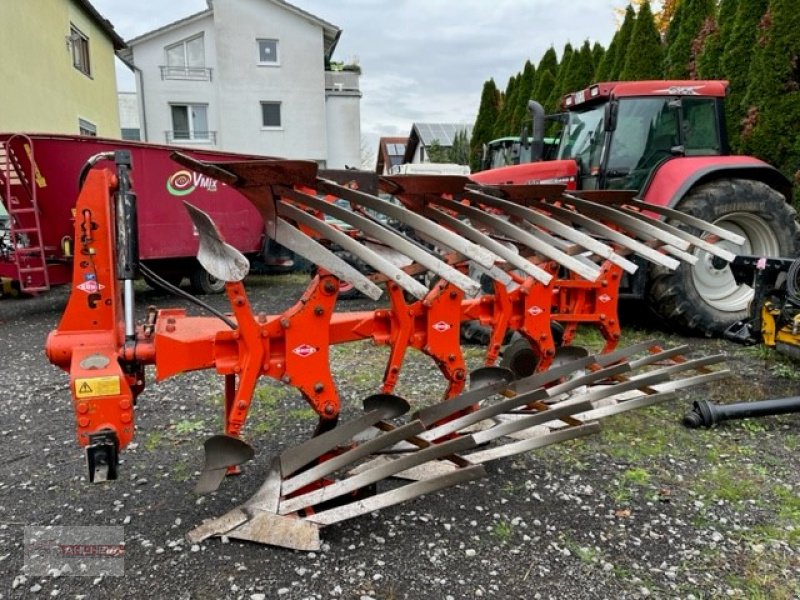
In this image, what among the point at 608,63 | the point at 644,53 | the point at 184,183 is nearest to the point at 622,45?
the point at 608,63

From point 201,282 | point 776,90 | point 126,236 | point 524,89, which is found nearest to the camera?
point 126,236

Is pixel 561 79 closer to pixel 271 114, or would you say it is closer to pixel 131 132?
pixel 271 114

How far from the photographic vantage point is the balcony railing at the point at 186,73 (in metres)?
20.4

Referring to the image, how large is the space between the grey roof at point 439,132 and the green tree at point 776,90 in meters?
21.2

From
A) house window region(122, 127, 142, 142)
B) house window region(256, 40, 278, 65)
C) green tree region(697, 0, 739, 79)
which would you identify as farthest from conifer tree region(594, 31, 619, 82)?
house window region(122, 127, 142, 142)

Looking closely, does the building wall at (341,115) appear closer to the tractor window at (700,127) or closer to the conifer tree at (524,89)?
the conifer tree at (524,89)

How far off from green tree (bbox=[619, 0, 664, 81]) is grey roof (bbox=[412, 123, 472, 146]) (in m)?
17.5

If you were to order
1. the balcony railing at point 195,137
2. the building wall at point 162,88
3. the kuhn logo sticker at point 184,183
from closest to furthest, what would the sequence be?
the kuhn logo sticker at point 184,183 < the building wall at point 162,88 < the balcony railing at point 195,137

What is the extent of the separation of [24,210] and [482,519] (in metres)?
6.09

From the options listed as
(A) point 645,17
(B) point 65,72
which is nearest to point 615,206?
(A) point 645,17

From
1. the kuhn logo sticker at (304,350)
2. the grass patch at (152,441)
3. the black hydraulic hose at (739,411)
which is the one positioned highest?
the kuhn logo sticker at (304,350)

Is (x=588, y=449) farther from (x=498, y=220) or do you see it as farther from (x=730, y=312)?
(x=730, y=312)

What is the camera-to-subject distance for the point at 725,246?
5625mm

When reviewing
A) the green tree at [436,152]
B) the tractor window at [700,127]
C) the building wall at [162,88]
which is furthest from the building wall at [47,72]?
the green tree at [436,152]
